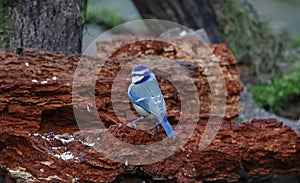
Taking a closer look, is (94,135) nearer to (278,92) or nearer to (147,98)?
(147,98)

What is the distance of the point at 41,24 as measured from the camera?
360 cm

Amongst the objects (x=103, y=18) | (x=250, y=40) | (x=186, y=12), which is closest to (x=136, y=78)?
(x=186, y=12)

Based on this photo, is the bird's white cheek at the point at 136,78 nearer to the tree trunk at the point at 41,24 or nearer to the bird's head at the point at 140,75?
the bird's head at the point at 140,75

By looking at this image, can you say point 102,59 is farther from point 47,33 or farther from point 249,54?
point 249,54

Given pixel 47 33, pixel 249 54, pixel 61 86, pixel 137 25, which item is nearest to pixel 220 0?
pixel 249 54

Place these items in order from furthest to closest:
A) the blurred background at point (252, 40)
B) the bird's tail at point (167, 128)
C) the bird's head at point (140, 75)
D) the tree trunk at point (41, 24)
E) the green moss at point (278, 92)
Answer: the blurred background at point (252, 40), the green moss at point (278, 92), the tree trunk at point (41, 24), the bird's head at point (140, 75), the bird's tail at point (167, 128)

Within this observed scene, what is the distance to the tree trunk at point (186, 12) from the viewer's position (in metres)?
5.41

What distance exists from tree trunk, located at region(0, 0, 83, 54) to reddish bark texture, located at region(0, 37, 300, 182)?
0.37m

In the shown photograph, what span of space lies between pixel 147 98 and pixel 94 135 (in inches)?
16.1

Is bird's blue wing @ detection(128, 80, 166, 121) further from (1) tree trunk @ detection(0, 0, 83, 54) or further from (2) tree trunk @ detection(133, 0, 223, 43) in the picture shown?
(2) tree trunk @ detection(133, 0, 223, 43)

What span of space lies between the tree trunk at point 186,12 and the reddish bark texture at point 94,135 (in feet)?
6.04

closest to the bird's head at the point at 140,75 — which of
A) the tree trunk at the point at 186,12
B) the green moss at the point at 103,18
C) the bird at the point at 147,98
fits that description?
the bird at the point at 147,98

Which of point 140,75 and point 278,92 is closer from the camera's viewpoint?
point 140,75

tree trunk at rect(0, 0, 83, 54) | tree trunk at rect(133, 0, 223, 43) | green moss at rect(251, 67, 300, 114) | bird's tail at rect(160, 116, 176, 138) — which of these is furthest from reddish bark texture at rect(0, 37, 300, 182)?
tree trunk at rect(133, 0, 223, 43)
